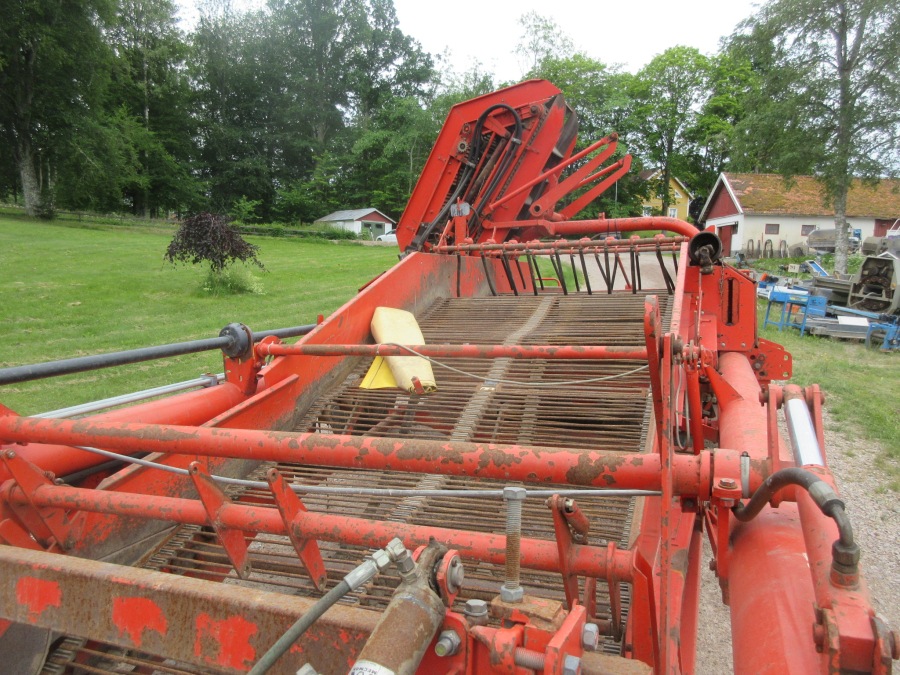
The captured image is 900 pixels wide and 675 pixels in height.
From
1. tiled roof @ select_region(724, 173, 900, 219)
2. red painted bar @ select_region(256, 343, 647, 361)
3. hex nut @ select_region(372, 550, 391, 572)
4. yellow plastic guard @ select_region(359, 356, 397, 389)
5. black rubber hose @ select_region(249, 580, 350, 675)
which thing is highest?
tiled roof @ select_region(724, 173, 900, 219)

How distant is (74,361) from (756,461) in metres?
2.79

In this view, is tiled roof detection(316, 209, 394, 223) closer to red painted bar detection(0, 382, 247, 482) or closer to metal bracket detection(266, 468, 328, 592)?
red painted bar detection(0, 382, 247, 482)

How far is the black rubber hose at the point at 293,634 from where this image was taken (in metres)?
1.18

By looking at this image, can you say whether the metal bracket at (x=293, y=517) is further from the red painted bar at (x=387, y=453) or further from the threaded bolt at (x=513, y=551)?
the threaded bolt at (x=513, y=551)

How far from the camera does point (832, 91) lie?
875 inches

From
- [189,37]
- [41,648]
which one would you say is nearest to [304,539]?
[41,648]

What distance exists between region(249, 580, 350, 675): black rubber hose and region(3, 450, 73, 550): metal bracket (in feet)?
4.76

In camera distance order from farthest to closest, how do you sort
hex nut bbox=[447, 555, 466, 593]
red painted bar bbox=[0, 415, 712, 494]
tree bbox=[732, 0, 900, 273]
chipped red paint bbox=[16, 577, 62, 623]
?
tree bbox=[732, 0, 900, 273], chipped red paint bbox=[16, 577, 62, 623], red painted bar bbox=[0, 415, 712, 494], hex nut bbox=[447, 555, 466, 593]

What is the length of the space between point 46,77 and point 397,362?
34.3 m

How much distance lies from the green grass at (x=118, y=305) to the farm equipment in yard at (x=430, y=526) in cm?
487

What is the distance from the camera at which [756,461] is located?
1.93 metres

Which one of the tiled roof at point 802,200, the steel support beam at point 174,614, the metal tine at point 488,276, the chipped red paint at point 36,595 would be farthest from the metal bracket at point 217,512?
the tiled roof at point 802,200

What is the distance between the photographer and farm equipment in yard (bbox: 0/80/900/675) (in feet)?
4.55

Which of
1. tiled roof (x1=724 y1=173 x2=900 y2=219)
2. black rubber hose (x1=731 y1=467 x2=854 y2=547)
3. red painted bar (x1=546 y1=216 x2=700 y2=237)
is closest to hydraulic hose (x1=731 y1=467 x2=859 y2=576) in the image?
black rubber hose (x1=731 y1=467 x2=854 y2=547)
